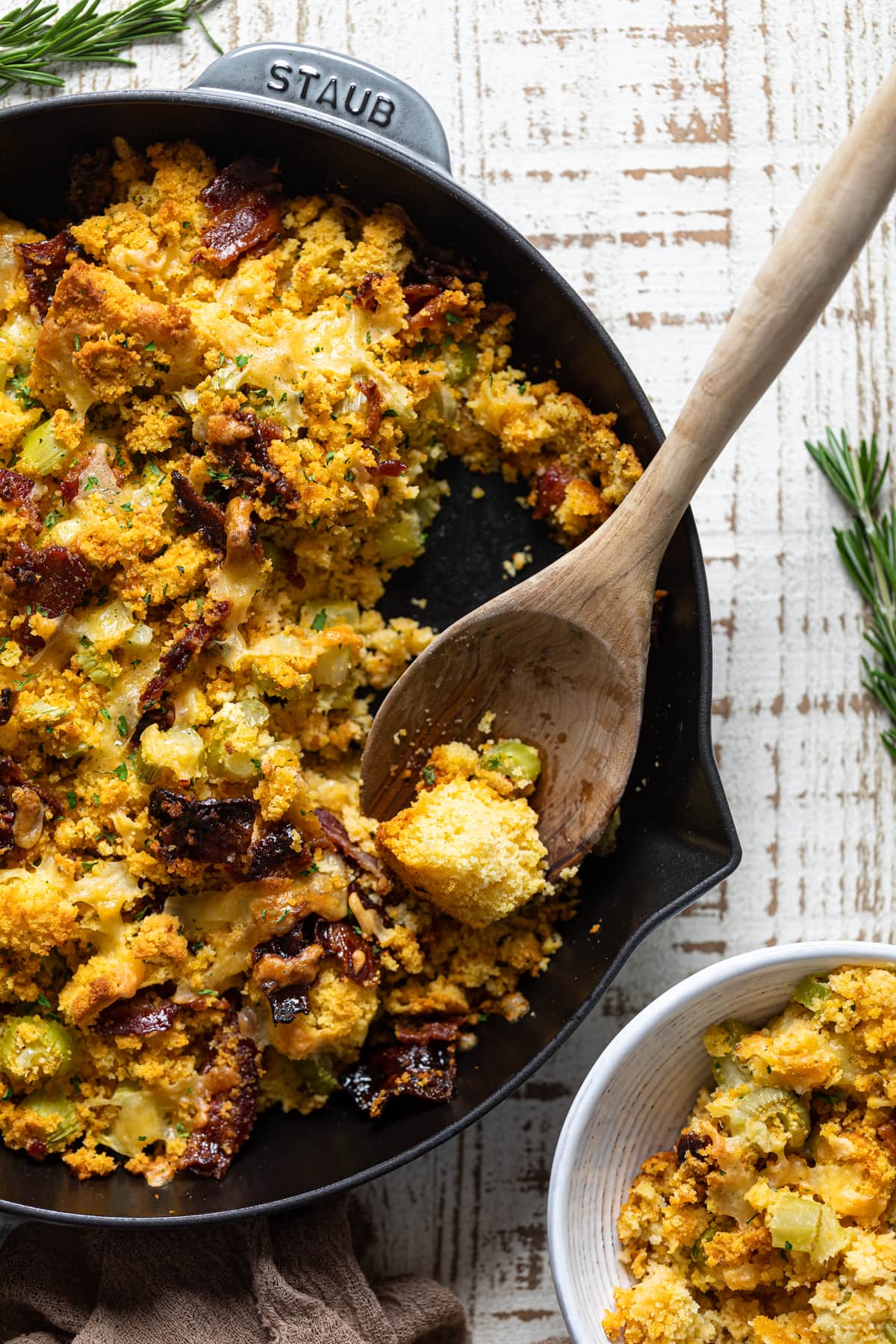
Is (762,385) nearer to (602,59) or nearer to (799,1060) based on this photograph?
(602,59)

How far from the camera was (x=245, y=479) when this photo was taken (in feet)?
7.53

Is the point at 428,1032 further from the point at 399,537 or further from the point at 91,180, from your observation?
the point at 91,180

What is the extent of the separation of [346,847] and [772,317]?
1.36m

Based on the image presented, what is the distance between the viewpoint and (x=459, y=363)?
2504 millimetres

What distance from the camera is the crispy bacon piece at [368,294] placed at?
2365mm

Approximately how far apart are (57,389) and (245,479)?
46cm

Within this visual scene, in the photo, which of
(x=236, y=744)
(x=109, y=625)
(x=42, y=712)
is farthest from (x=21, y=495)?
(x=236, y=744)

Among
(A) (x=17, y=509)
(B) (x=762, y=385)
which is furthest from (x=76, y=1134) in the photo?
(B) (x=762, y=385)

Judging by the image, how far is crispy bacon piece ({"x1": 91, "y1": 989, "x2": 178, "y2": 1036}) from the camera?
2.29m

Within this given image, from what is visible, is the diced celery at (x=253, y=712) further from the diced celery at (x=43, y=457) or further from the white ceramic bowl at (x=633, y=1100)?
the white ceramic bowl at (x=633, y=1100)

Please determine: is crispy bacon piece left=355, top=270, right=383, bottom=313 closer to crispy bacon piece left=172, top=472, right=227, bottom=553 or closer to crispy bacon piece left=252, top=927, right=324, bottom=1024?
crispy bacon piece left=172, top=472, right=227, bottom=553

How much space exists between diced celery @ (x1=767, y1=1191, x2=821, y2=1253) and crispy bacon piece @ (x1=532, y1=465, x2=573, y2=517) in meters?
1.53

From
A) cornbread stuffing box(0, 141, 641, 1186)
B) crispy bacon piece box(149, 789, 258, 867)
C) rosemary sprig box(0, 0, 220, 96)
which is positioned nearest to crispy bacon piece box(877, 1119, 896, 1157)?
cornbread stuffing box(0, 141, 641, 1186)

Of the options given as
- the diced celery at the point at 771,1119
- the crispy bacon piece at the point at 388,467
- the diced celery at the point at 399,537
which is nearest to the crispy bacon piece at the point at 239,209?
the crispy bacon piece at the point at 388,467
